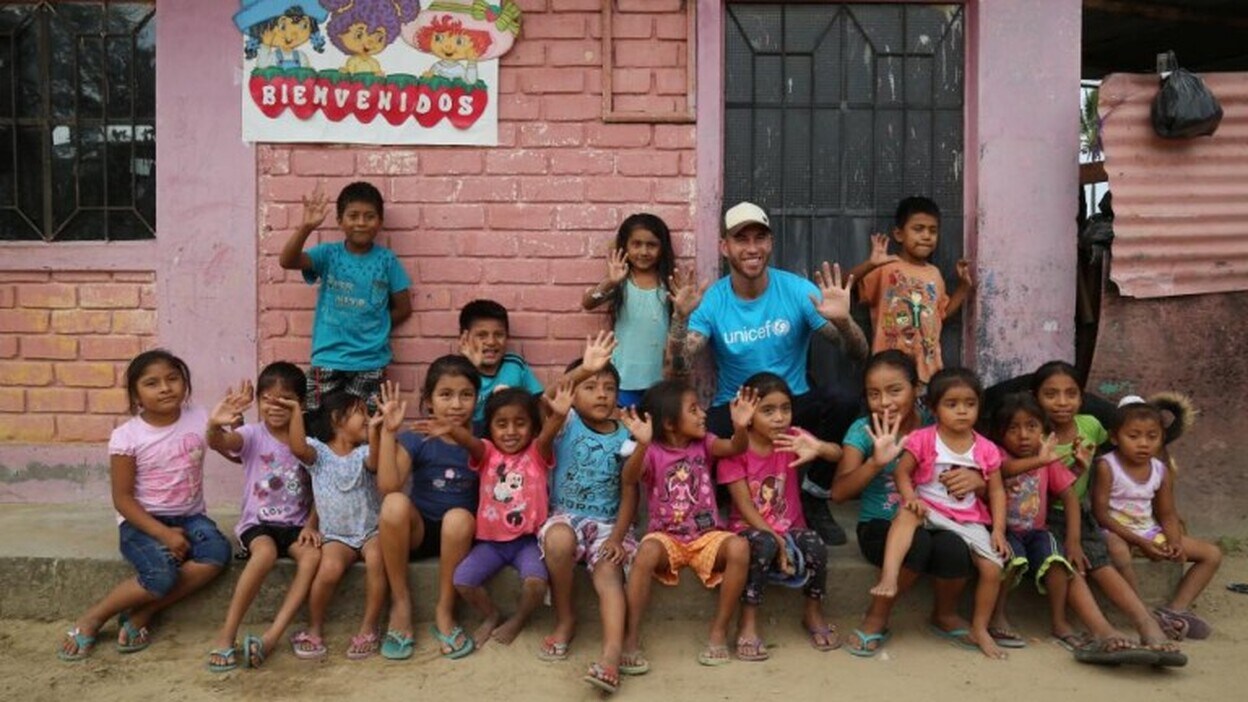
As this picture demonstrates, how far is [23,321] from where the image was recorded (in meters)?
4.93

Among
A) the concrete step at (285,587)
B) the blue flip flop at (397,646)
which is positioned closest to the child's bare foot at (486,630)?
the concrete step at (285,587)

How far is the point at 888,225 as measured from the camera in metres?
4.94

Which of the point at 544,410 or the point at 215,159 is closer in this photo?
the point at 544,410

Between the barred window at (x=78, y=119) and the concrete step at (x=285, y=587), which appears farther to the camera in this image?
the barred window at (x=78, y=119)

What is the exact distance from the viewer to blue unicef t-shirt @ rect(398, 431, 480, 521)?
4098 mm

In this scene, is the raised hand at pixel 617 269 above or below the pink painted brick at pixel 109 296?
above

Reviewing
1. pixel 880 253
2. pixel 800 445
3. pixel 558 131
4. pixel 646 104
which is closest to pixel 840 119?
pixel 880 253

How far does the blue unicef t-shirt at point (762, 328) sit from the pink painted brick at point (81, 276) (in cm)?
269

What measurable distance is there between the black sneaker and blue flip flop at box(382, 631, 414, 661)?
5.34ft

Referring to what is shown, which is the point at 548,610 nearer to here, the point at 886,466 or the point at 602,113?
the point at 886,466

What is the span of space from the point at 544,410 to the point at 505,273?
39.1 inches

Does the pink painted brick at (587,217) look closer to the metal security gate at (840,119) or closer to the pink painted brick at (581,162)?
the pink painted brick at (581,162)

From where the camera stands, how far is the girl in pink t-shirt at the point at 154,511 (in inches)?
153

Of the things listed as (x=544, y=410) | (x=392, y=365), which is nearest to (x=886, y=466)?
(x=544, y=410)
